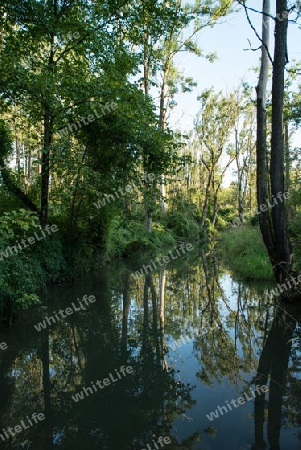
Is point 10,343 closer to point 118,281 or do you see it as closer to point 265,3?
point 118,281

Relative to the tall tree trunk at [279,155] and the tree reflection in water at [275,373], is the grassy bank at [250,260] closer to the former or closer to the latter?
the tall tree trunk at [279,155]

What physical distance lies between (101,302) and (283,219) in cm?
485

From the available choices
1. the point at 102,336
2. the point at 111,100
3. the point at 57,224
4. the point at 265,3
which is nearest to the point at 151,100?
the point at 111,100

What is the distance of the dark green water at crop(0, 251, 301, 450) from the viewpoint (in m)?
2.65

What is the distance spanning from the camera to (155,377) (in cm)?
368

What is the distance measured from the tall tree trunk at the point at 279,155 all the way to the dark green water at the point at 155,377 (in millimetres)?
1224

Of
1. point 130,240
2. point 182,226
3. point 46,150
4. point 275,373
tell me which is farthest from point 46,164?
point 182,226

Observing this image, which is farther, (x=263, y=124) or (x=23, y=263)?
(x=263, y=124)

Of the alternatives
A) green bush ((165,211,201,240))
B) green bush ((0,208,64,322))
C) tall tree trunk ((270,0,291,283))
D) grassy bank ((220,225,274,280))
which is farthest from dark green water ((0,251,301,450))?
green bush ((165,211,201,240))

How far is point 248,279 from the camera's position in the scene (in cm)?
912

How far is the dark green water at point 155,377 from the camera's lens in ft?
8.68

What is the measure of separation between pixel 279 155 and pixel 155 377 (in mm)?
4829

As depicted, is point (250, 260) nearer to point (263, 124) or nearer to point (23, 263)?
point (263, 124)

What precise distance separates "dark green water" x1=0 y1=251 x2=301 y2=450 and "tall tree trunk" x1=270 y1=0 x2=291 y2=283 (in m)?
1.22
